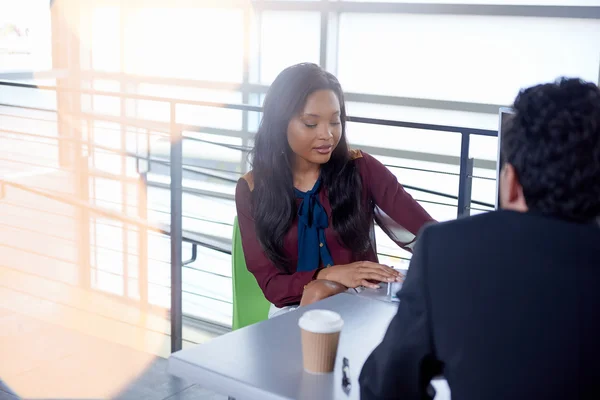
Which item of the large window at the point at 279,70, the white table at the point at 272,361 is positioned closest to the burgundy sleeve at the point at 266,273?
the white table at the point at 272,361

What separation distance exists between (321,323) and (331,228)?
2.75 feet

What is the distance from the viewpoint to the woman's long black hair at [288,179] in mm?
1887

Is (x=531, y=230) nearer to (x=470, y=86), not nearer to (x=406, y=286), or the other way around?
(x=406, y=286)

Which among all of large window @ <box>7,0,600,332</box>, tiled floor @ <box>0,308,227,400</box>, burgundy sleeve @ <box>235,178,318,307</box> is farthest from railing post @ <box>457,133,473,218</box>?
large window @ <box>7,0,600,332</box>

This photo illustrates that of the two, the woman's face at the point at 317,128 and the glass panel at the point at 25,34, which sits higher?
the glass panel at the point at 25,34

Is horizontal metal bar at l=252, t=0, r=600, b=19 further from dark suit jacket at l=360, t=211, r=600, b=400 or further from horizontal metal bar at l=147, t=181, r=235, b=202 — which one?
dark suit jacket at l=360, t=211, r=600, b=400

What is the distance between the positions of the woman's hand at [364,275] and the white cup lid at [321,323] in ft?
1.49

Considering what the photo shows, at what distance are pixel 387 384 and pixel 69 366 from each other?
6.91 ft

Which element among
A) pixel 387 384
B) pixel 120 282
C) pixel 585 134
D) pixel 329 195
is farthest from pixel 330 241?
pixel 120 282

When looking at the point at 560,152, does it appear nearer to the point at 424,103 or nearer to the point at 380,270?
the point at 380,270

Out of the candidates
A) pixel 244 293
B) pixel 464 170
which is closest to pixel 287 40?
pixel 464 170

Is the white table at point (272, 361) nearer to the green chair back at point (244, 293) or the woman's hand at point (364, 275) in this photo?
the woman's hand at point (364, 275)

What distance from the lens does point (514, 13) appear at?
515 centimetres

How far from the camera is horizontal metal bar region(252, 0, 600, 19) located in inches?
195
